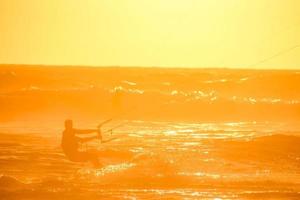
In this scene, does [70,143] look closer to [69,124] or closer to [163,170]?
[69,124]

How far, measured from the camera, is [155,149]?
70.2 feet

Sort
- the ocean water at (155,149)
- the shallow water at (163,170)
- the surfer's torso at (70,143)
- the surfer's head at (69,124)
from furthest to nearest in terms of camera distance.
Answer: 1. the surfer's head at (69,124)
2. the surfer's torso at (70,143)
3. the ocean water at (155,149)
4. the shallow water at (163,170)

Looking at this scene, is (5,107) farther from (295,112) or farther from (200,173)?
(200,173)

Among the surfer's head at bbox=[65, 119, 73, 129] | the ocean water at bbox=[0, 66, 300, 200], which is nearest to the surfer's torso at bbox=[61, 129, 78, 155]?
the surfer's head at bbox=[65, 119, 73, 129]

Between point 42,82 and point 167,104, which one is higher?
point 42,82

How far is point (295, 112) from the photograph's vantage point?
4475 centimetres

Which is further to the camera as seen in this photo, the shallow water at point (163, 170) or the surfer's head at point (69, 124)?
the surfer's head at point (69, 124)

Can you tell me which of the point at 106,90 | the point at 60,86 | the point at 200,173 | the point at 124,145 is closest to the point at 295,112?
the point at 106,90

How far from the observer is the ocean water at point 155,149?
47.0 feet

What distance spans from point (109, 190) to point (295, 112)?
1266 inches

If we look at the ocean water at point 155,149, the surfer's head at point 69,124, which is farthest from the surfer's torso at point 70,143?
the ocean water at point 155,149

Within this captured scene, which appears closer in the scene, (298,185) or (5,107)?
(298,185)

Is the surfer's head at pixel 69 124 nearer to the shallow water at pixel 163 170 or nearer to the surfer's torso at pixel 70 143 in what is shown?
the surfer's torso at pixel 70 143

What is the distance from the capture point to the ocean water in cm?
1433
